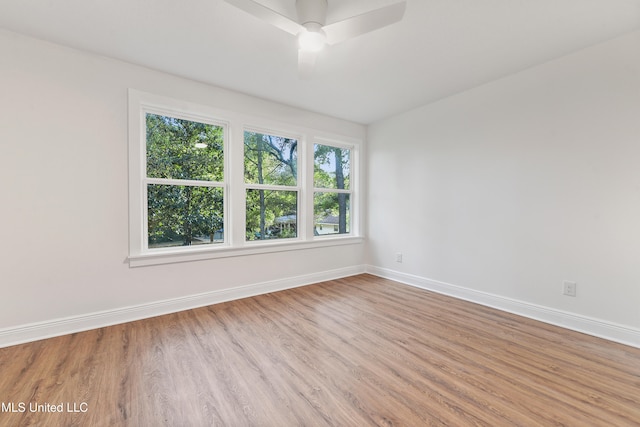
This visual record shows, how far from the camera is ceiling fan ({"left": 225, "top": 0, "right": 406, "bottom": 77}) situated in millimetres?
1647

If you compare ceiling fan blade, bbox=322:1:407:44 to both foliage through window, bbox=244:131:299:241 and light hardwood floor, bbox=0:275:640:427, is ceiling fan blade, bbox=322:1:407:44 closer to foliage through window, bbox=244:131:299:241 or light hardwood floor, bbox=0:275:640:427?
foliage through window, bbox=244:131:299:241

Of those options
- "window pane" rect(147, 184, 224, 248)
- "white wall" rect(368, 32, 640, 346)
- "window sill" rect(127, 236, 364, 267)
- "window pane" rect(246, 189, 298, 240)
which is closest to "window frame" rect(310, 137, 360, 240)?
"window sill" rect(127, 236, 364, 267)

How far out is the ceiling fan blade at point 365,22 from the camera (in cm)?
163

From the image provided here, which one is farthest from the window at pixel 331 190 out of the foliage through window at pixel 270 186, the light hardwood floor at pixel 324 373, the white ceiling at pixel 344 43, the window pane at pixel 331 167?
the light hardwood floor at pixel 324 373

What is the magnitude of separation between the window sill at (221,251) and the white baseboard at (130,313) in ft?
1.35

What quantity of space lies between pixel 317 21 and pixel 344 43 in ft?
1.90

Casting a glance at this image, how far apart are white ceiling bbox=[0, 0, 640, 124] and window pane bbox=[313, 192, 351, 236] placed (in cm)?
172

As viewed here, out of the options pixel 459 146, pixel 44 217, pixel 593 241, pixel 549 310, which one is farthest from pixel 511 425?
pixel 44 217

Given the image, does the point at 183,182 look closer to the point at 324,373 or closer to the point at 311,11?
the point at 311,11

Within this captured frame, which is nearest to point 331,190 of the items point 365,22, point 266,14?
point 365,22

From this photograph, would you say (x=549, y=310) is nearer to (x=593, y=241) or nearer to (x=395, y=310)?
(x=593, y=241)

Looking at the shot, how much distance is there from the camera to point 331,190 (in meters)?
4.34

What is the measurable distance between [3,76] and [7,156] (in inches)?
24.9

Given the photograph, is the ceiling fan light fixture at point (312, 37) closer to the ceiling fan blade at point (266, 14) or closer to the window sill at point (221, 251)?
the ceiling fan blade at point (266, 14)
